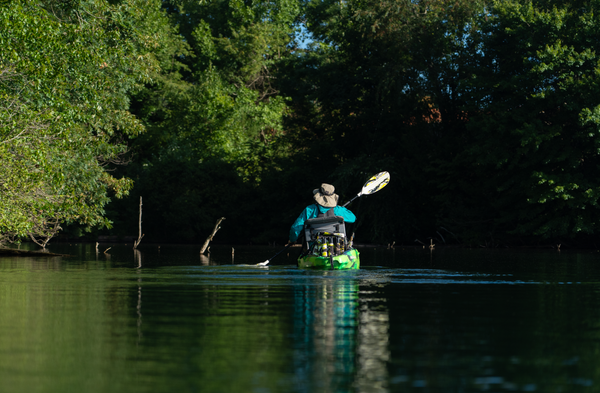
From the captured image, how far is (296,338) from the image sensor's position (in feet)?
25.2

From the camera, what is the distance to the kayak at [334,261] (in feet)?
61.0

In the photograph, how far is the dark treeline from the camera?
35156 millimetres

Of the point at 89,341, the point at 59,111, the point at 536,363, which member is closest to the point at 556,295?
the point at 536,363

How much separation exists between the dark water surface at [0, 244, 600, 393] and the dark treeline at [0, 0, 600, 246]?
1082cm

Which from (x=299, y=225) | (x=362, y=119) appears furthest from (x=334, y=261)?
(x=362, y=119)

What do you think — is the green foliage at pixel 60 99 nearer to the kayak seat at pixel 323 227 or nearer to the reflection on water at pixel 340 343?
the kayak seat at pixel 323 227

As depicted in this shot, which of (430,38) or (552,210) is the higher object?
(430,38)

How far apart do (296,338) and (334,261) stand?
35.8 ft

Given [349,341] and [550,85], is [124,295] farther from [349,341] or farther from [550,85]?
[550,85]

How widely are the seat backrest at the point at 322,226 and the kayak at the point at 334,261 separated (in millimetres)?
458

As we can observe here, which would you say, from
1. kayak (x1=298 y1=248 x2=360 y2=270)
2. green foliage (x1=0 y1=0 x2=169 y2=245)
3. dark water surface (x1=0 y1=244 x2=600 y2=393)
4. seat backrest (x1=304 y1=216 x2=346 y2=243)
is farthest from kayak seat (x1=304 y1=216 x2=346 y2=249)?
green foliage (x1=0 y1=0 x2=169 y2=245)

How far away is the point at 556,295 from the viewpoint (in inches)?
506

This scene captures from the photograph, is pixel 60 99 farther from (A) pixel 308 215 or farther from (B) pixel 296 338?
(B) pixel 296 338

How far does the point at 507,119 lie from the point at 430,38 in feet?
22.3
